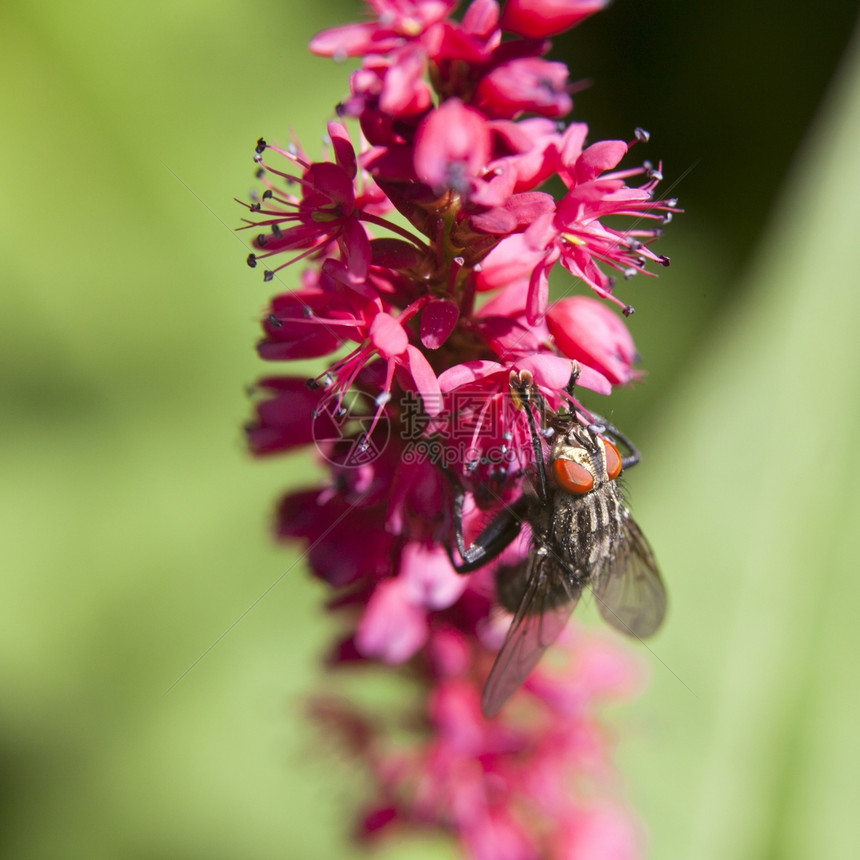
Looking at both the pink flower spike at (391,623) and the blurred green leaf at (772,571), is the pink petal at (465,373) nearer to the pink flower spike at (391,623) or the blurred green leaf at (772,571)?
the pink flower spike at (391,623)

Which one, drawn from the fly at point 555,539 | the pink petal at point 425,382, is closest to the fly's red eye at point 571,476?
the fly at point 555,539

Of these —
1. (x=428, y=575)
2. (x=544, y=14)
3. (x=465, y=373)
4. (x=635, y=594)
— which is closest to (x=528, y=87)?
(x=544, y=14)

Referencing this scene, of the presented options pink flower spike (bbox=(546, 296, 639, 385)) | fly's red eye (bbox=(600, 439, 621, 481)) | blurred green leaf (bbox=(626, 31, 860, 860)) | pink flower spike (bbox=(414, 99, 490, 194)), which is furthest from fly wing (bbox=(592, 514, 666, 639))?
pink flower spike (bbox=(414, 99, 490, 194))

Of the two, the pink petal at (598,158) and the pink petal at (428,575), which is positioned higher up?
the pink petal at (598,158)

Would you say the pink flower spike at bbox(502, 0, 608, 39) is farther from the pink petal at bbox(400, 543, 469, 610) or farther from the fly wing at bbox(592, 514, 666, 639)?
the fly wing at bbox(592, 514, 666, 639)

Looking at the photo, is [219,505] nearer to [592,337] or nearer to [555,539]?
[555,539]

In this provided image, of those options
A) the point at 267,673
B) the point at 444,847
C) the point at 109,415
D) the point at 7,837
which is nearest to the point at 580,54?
the point at 109,415
